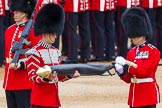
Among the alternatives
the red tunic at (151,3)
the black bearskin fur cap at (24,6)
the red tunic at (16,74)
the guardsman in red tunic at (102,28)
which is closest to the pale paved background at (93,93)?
the guardsman in red tunic at (102,28)

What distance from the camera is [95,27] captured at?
12.2 meters

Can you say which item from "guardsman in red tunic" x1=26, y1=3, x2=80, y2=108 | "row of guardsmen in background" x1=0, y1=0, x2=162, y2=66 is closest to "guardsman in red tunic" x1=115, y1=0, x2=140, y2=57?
"row of guardsmen in background" x1=0, y1=0, x2=162, y2=66

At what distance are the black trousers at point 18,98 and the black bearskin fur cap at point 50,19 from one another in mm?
862

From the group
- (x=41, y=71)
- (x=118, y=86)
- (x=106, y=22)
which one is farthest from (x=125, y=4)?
(x=41, y=71)

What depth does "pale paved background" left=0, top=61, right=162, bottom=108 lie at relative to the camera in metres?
9.12

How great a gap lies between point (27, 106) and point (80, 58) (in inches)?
198

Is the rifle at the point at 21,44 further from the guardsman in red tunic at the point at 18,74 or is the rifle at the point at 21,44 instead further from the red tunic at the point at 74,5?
the red tunic at the point at 74,5

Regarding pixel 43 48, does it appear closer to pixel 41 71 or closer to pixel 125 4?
pixel 41 71

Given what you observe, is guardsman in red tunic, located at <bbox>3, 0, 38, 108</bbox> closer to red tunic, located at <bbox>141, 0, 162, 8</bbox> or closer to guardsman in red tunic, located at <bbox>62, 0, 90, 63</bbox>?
guardsman in red tunic, located at <bbox>62, 0, 90, 63</bbox>

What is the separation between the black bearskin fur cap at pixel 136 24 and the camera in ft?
22.4

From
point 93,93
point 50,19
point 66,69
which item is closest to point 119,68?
point 66,69

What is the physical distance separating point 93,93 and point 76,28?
2.28 meters

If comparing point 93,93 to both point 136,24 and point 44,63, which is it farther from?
point 44,63

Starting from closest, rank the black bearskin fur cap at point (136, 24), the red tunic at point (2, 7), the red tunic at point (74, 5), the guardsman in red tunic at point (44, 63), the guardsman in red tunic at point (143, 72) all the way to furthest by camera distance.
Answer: the guardsman in red tunic at point (44, 63) → the guardsman in red tunic at point (143, 72) → the black bearskin fur cap at point (136, 24) → the red tunic at point (2, 7) → the red tunic at point (74, 5)
